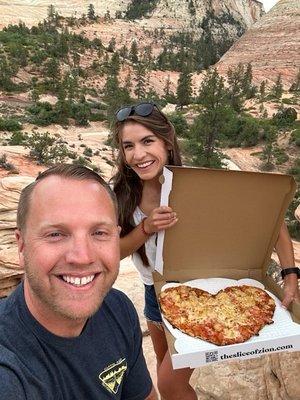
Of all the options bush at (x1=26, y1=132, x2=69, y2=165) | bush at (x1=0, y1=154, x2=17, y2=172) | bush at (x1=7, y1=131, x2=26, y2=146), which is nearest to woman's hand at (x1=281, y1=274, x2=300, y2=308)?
bush at (x1=0, y1=154, x2=17, y2=172)

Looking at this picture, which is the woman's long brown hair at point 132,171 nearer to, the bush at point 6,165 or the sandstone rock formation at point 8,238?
the sandstone rock formation at point 8,238

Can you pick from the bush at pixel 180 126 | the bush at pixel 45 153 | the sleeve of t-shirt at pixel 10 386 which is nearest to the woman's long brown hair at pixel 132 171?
the sleeve of t-shirt at pixel 10 386

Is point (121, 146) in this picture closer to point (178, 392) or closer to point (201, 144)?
point (178, 392)

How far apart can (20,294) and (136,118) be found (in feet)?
3.22

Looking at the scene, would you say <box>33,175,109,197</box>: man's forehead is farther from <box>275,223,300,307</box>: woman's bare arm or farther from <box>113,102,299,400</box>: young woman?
<box>275,223,300,307</box>: woman's bare arm

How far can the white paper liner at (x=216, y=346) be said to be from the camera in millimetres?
1455

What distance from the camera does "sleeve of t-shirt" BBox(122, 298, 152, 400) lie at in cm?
138

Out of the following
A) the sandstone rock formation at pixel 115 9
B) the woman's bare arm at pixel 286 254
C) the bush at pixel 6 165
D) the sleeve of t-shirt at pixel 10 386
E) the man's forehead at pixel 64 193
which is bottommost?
the bush at pixel 6 165

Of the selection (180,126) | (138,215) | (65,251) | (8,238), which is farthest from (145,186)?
(180,126)

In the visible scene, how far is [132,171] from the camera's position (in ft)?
6.53

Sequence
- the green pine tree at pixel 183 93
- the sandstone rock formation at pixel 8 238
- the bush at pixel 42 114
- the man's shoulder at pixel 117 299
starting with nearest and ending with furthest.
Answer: the man's shoulder at pixel 117 299, the sandstone rock formation at pixel 8 238, the bush at pixel 42 114, the green pine tree at pixel 183 93

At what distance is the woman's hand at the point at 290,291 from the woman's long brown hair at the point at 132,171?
2.19 feet

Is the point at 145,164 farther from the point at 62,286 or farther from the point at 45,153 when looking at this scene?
the point at 45,153

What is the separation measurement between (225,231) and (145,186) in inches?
18.0
